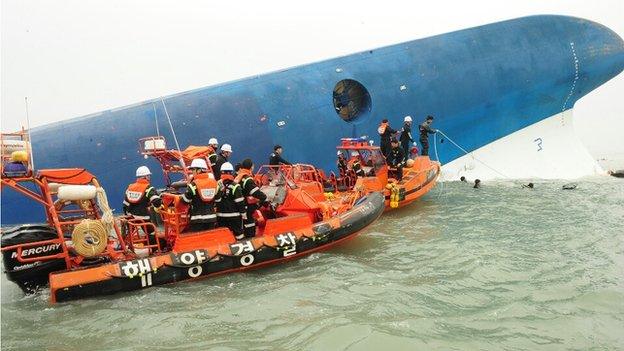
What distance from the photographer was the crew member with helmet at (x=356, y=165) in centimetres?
1012

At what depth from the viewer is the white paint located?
15.2 meters

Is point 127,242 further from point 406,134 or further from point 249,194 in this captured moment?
point 406,134

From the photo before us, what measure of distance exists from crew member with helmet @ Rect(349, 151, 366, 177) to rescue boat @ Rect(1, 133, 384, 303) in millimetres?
2577

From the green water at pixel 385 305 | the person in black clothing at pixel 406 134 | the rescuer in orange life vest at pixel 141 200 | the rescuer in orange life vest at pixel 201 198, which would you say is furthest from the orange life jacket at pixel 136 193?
the person in black clothing at pixel 406 134

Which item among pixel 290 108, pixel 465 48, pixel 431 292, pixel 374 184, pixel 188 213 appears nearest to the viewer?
pixel 431 292

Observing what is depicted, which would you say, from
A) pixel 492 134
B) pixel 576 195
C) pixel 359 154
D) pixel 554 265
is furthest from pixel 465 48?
pixel 554 265

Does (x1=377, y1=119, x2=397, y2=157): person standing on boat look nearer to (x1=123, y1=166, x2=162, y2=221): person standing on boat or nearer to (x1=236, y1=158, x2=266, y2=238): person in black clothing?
(x1=236, y1=158, x2=266, y2=238): person in black clothing

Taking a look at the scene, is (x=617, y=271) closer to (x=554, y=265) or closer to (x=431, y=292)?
(x=554, y=265)

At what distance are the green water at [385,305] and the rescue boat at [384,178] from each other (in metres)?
2.18

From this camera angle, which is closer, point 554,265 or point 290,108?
point 554,265

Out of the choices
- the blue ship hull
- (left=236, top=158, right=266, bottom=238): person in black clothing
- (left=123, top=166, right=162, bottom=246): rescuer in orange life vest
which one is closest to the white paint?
the blue ship hull

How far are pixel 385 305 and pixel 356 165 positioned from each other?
572 cm

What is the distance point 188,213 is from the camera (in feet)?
→ 20.3

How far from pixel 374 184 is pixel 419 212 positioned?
1.42 meters
